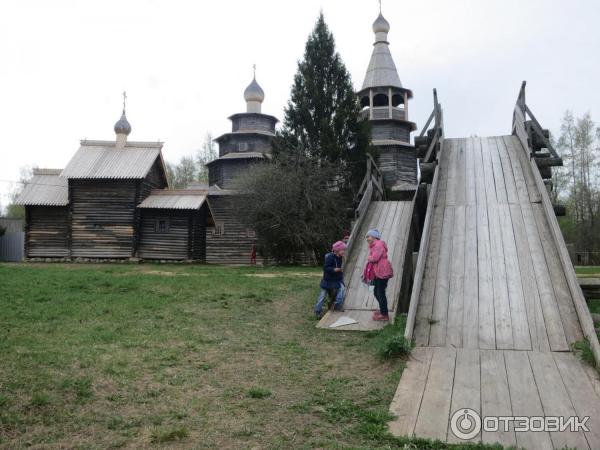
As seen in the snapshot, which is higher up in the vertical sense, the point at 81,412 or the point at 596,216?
the point at 596,216

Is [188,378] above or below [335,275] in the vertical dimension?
below

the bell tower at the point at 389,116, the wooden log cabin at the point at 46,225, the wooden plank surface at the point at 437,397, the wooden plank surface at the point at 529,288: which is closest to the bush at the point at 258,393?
the wooden plank surface at the point at 437,397

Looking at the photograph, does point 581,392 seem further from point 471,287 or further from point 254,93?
point 254,93

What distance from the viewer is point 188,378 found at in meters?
5.26

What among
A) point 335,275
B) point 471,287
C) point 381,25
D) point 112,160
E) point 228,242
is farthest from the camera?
point 381,25

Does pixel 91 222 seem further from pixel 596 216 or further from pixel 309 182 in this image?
pixel 596 216

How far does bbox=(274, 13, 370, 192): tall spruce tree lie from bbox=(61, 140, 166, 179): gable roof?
26.4 feet

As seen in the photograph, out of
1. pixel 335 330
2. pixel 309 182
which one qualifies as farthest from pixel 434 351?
pixel 309 182

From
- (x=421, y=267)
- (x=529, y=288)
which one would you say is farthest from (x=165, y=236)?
(x=529, y=288)

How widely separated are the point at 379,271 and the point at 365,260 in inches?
81.7

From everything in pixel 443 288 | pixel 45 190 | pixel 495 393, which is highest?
pixel 45 190

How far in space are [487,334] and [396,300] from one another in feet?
8.74

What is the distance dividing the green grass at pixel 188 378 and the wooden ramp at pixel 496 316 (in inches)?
20.1

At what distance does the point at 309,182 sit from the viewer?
25656mm
